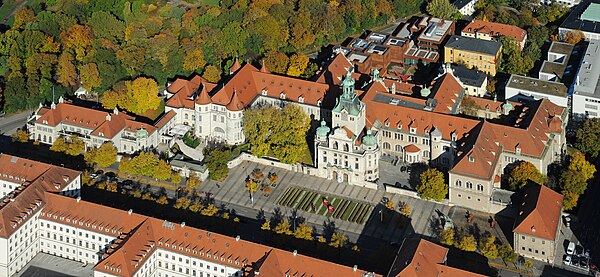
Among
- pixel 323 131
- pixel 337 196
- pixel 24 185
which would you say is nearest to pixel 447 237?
pixel 337 196

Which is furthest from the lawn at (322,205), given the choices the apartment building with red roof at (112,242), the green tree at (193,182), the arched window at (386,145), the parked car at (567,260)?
the parked car at (567,260)

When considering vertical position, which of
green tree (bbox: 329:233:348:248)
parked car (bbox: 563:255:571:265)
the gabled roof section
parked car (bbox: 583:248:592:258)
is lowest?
parked car (bbox: 583:248:592:258)

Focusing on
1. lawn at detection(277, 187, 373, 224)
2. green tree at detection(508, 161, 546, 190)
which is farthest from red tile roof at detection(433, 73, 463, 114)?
lawn at detection(277, 187, 373, 224)

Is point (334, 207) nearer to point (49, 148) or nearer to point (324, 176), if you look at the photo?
point (324, 176)

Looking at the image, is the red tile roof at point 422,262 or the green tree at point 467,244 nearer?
the red tile roof at point 422,262

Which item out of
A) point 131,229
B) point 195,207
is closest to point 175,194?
point 195,207

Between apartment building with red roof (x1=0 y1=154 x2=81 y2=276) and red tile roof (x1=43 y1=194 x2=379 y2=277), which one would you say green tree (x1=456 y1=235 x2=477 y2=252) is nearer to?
red tile roof (x1=43 y1=194 x2=379 y2=277)

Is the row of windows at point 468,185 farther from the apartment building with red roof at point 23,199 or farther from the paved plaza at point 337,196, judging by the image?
the apartment building with red roof at point 23,199

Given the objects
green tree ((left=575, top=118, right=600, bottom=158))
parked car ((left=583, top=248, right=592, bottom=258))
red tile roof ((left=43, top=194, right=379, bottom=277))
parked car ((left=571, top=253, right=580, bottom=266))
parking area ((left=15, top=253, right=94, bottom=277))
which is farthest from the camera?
green tree ((left=575, top=118, right=600, bottom=158))
